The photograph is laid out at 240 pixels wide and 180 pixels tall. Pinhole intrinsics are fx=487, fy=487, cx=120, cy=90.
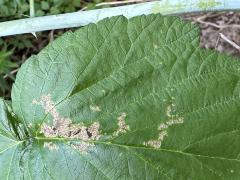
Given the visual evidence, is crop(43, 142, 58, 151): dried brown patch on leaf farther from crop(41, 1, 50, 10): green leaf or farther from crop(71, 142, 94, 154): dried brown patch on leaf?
crop(41, 1, 50, 10): green leaf

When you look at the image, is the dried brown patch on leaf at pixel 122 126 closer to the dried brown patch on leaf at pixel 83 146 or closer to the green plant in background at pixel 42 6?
the dried brown patch on leaf at pixel 83 146

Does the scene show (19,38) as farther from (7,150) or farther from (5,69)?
(7,150)

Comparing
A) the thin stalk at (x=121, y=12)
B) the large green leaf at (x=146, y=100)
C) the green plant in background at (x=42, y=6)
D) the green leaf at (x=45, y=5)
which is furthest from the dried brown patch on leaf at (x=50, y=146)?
the green leaf at (x=45, y=5)

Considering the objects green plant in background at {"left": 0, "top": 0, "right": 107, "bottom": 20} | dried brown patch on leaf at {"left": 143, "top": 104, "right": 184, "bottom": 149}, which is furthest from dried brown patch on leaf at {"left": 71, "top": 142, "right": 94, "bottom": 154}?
green plant in background at {"left": 0, "top": 0, "right": 107, "bottom": 20}

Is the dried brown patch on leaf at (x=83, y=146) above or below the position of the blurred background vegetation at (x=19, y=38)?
below

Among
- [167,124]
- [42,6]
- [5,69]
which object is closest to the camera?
[167,124]

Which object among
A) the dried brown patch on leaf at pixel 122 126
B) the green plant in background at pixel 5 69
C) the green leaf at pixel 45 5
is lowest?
the dried brown patch on leaf at pixel 122 126

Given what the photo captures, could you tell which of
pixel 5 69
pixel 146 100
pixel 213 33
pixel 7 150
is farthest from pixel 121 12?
pixel 213 33
